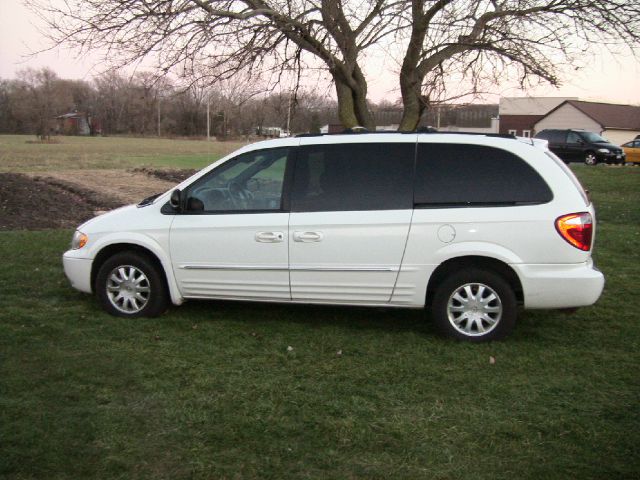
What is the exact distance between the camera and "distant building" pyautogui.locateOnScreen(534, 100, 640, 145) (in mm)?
59812

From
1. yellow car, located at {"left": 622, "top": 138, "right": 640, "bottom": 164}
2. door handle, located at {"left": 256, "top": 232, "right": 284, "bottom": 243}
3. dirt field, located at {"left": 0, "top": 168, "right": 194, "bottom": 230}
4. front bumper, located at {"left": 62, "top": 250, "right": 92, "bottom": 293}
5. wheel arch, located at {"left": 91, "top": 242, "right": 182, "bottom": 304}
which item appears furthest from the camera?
yellow car, located at {"left": 622, "top": 138, "right": 640, "bottom": 164}

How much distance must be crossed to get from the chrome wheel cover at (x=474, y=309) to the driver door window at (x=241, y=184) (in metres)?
1.88

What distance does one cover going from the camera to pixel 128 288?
6.46 metres

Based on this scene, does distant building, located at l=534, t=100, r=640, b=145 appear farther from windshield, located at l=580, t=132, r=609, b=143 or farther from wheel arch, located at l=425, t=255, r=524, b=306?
wheel arch, located at l=425, t=255, r=524, b=306

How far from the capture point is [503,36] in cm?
1084

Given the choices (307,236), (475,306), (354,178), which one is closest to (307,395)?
(307,236)

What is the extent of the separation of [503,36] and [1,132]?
339 feet

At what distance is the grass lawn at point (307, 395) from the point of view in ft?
12.3

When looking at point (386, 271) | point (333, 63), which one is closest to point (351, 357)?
point (386, 271)

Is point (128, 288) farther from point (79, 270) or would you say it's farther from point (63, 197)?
point (63, 197)

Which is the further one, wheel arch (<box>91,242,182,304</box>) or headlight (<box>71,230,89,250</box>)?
headlight (<box>71,230,89,250</box>)

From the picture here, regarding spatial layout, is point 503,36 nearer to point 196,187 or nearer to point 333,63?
point 333,63

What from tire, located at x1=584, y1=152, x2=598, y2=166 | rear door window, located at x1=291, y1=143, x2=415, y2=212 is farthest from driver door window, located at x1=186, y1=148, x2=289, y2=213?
tire, located at x1=584, y1=152, x2=598, y2=166

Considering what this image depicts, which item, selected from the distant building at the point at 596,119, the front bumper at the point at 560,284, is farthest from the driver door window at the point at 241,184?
the distant building at the point at 596,119
